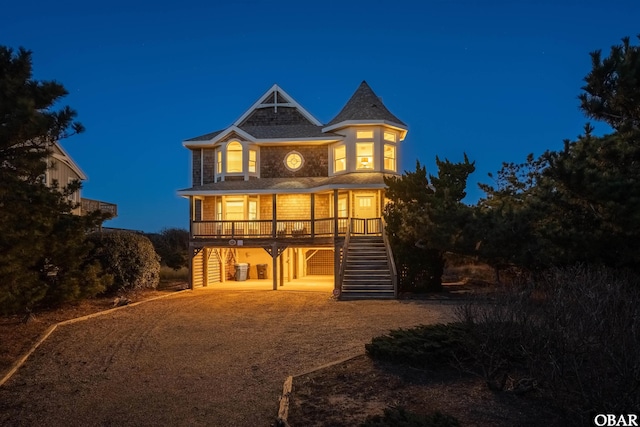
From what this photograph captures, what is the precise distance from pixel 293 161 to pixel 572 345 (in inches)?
872

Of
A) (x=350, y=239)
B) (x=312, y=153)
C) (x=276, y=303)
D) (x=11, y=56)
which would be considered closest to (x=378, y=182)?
(x=350, y=239)

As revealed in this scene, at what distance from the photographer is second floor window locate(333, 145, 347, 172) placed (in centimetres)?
2553

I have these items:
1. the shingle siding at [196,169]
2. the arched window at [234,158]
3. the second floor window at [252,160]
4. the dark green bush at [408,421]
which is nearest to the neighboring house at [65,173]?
the shingle siding at [196,169]

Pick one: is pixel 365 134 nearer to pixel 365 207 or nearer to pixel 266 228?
pixel 365 207

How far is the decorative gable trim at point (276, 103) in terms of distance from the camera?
28406 millimetres

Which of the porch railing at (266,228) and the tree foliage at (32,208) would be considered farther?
the porch railing at (266,228)

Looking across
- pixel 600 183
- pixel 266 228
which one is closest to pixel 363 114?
pixel 266 228

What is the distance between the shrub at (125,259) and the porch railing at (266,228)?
3.77 meters

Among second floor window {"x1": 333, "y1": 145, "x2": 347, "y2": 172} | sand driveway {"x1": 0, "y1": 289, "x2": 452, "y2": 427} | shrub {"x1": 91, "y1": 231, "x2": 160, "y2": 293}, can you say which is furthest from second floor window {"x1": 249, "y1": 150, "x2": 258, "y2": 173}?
sand driveway {"x1": 0, "y1": 289, "x2": 452, "y2": 427}

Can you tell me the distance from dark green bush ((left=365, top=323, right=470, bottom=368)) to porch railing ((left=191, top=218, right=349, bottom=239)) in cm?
1398

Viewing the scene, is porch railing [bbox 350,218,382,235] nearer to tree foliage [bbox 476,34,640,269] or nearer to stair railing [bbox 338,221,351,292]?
stair railing [bbox 338,221,351,292]

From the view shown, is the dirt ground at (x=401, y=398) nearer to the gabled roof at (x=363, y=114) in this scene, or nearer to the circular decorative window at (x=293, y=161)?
the gabled roof at (x=363, y=114)

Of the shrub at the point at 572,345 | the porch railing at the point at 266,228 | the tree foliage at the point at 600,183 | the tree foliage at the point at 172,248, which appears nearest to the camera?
the shrub at the point at 572,345

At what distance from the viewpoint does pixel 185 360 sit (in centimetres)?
902
